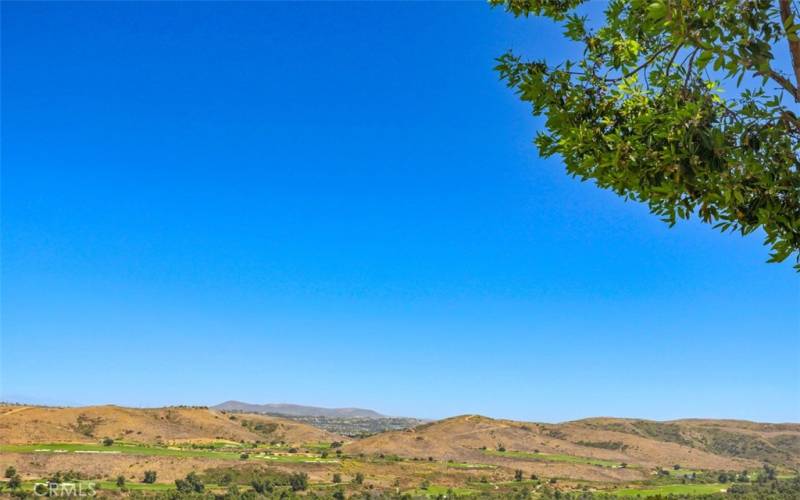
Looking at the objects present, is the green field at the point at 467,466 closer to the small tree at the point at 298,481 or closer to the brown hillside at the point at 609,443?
the brown hillside at the point at 609,443

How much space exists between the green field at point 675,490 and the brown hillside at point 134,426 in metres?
64.5

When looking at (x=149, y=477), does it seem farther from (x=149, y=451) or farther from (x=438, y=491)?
(x=438, y=491)

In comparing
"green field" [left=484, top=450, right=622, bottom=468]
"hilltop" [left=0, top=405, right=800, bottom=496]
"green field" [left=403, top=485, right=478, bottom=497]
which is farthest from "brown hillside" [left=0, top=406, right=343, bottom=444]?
"green field" [left=403, top=485, right=478, bottom=497]

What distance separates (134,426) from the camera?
101562 millimetres

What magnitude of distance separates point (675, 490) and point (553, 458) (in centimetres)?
3051

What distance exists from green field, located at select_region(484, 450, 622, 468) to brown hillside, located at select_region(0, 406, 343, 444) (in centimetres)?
3648

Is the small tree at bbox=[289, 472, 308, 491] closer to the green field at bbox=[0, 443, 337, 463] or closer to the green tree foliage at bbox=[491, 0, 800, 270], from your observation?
the green field at bbox=[0, 443, 337, 463]

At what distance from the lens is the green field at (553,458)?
103181 mm

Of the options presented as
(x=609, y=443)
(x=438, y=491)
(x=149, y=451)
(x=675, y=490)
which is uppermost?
(x=609, y=443)

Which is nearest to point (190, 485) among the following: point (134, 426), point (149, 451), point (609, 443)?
point (149, 451)

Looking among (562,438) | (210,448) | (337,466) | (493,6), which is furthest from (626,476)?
(493,6)

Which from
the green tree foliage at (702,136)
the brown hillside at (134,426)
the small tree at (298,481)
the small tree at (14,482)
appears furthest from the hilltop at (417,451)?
the green tree foliage at (702,136)

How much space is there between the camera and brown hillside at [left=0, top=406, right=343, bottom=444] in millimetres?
86875

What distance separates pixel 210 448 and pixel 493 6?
95398mm
